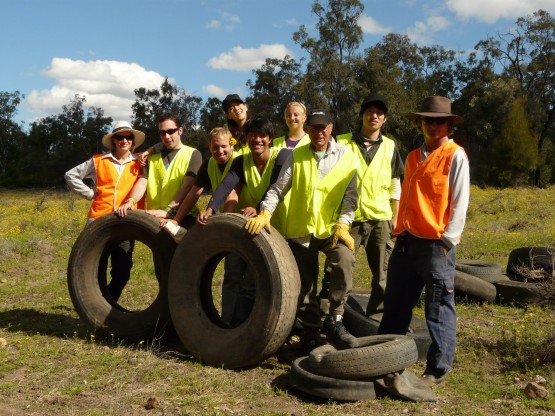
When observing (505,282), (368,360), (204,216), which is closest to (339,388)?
(368,360)

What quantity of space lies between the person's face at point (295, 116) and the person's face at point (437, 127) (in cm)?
160

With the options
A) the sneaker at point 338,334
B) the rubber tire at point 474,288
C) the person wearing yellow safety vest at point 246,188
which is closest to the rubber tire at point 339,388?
the sneaker at point 338,334

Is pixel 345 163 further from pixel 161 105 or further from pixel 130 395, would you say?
pixel 161 105

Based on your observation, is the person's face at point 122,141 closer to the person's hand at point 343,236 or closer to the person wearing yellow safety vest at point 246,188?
the person wearing yellow safety vest at point 246,188

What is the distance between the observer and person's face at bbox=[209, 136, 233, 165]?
18.1 feet

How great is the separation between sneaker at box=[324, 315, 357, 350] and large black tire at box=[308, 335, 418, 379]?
1.16 feet

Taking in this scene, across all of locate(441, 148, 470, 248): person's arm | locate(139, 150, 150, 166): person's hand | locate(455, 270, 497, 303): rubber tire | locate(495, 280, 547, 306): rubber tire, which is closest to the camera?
locate(441, 148, 470, 248): person's arm

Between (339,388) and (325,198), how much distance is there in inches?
63.2

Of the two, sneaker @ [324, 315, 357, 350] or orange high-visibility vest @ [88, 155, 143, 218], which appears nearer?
sneaker @ [324, 315, 357, 350]

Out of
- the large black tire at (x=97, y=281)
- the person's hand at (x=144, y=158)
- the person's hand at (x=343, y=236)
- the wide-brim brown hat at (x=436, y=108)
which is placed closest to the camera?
the wide-brim brown hat at (x=436, y=108)

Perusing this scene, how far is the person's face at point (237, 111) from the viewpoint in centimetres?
587

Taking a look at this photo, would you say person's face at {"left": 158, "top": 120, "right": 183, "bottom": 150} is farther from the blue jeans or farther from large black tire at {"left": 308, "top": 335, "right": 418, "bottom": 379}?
large black tire at {"left": 308, "top": 335, "right": 418, "bottom": 379}

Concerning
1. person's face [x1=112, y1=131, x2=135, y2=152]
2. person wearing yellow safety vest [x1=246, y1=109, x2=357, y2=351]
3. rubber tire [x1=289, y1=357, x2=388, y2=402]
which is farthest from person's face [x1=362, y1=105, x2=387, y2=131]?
person's face [x1=112, y1=131, x2=135, y2=152]

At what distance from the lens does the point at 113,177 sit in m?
6.18
